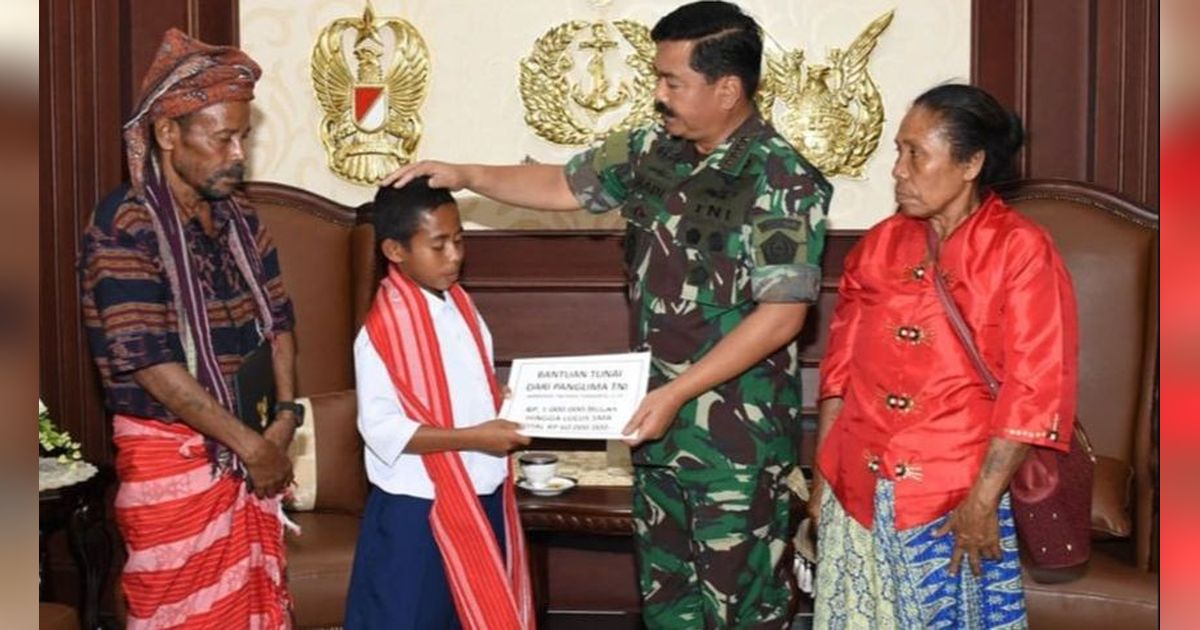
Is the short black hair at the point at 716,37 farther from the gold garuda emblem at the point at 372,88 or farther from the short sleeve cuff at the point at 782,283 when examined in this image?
the gold garuda emblem at the point at 372,88

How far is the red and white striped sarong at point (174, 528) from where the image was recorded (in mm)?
2539

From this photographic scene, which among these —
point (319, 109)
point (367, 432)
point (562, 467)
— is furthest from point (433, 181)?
point (319, 109)

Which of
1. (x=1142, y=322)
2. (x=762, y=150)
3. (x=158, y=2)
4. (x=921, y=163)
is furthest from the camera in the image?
(x=158, y=2)

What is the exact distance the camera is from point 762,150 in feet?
8.42

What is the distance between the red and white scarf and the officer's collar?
0.66m

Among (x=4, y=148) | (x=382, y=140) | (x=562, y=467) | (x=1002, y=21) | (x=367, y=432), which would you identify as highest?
(x=1002, y=21)

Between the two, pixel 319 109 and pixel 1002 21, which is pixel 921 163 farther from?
pixel 319 109

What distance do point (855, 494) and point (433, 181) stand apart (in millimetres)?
1071

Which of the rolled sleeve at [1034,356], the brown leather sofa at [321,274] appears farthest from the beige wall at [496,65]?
the rolled sleeve at [1034,356]

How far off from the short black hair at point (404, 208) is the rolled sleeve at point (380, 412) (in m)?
0.22

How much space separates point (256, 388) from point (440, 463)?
0.44 meters

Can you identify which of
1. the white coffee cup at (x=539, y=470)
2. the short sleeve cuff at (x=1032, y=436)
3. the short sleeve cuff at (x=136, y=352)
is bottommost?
the white coffee cup at (x=539, y=470)

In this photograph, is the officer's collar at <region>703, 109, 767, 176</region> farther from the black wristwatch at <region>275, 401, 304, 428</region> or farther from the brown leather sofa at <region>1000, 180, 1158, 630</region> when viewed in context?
the brown leather sofa at <region>1000, 180, 1158, 630</region>

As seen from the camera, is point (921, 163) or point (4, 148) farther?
point (921, 163)
